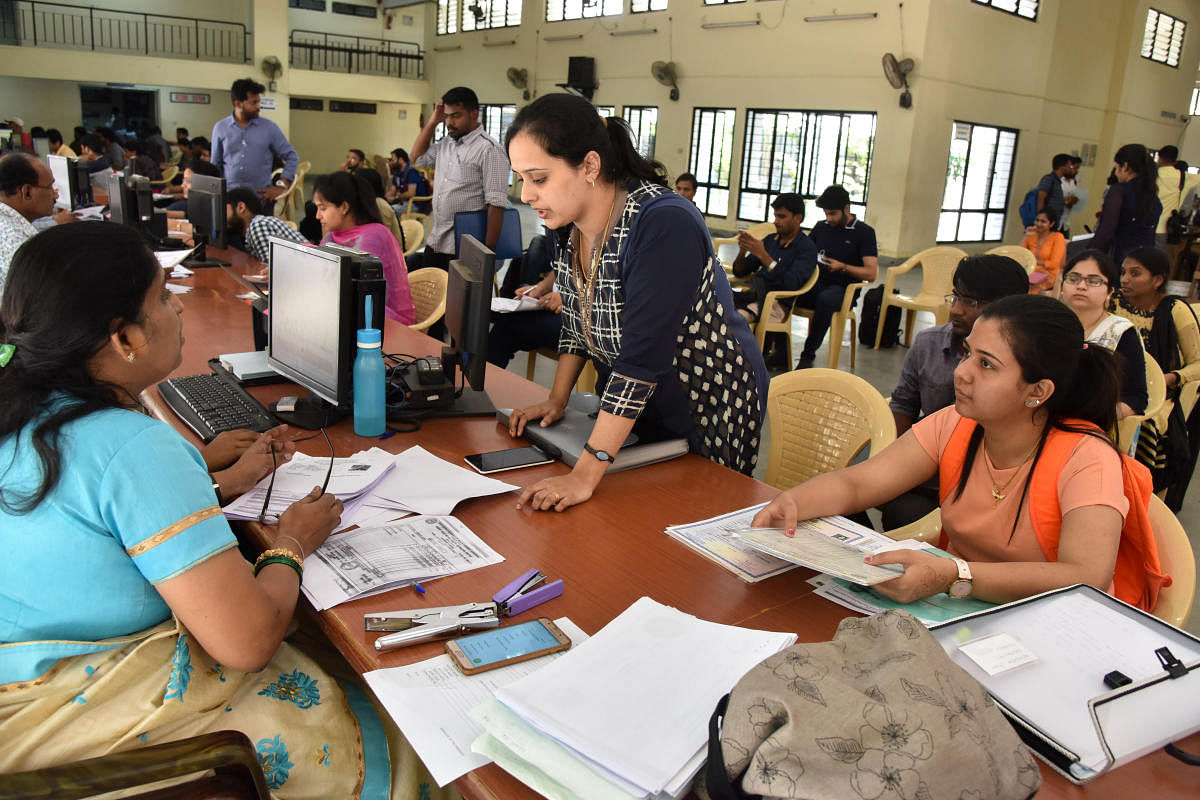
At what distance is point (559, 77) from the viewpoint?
1524 centimetres

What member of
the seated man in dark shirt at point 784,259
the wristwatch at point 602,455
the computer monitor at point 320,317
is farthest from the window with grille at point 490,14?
the wristwatch at point 602,455

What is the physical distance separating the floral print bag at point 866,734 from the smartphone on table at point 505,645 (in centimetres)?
31

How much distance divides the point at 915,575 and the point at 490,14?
59.0 ft

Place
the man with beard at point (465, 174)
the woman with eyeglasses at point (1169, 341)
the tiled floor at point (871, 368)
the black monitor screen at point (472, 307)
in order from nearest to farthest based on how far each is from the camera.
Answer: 1. the black monitor screen at point (472, 307)
2. the woman with eyeglasses at point (1169, 341)
3. the tiled floor at point (871, 368)
4. the man with beard at point (465, 174)

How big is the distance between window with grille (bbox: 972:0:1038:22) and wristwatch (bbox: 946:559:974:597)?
11.8 m

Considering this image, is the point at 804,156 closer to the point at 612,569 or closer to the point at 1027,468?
the point at 1027,468

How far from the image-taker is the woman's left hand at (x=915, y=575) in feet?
4.01

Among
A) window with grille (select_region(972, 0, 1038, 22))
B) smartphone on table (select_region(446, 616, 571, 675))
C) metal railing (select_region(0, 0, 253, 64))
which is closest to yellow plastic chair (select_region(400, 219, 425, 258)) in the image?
smartphone on table (select_region(446, 616, 571, 675))

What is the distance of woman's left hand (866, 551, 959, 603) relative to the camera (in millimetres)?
1223

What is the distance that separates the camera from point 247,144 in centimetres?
586

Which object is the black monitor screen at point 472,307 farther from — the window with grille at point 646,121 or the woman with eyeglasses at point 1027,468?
the window with grille at point 646,121

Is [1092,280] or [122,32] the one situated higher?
[122,32]

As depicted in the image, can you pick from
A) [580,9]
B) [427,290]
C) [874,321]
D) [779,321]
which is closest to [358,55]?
[580,9]

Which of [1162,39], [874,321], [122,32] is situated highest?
[1162,39]
